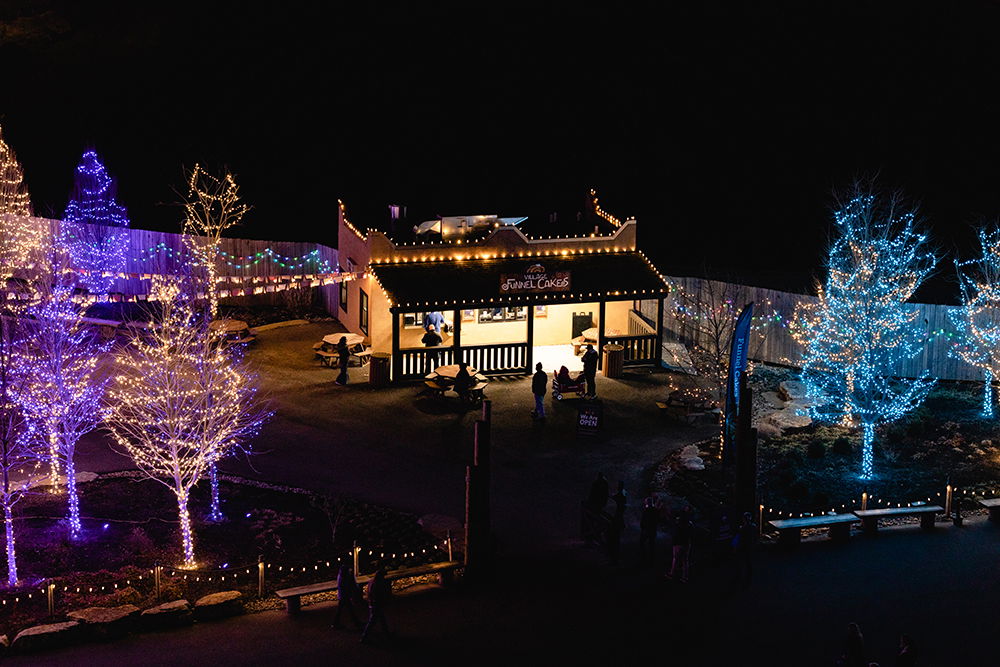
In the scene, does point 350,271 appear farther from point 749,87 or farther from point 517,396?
point 749,87

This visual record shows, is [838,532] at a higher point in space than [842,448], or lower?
lower

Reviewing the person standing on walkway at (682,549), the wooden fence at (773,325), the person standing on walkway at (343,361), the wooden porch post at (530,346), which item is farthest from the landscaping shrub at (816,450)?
the person standing on walkway at (343,361)

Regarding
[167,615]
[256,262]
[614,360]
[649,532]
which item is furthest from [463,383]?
[167,615]

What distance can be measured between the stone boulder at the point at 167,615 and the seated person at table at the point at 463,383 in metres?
12.2

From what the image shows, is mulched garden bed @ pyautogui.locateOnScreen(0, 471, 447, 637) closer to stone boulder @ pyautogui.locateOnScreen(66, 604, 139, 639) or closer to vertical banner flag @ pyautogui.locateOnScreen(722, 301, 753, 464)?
stone boulder @ pyautogui.locateOnScreen(66, 604, 139, 639)

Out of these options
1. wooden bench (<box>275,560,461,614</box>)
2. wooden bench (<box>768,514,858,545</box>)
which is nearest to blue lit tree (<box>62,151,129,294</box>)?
wooden bench (<box>275,560,461,614</box>)

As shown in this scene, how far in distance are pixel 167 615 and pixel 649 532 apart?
8.00m

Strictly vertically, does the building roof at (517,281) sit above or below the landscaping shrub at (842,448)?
above

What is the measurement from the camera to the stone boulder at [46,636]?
17359 millimetres

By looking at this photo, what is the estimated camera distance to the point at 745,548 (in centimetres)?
2009

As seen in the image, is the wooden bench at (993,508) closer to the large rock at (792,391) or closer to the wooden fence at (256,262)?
the large rock at (792,391)

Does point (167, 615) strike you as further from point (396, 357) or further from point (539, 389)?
point (396, 357)

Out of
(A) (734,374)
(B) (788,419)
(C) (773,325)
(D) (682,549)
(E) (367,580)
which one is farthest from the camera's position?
(C) (773,325)

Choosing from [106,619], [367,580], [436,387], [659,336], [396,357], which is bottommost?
[106,619]
